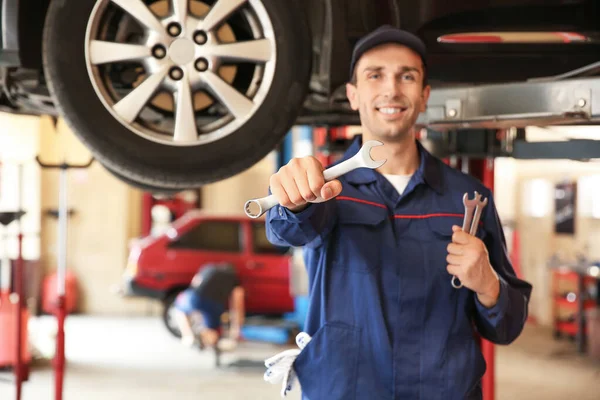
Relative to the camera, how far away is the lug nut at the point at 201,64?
2.12 metres

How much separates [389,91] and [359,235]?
0.32m

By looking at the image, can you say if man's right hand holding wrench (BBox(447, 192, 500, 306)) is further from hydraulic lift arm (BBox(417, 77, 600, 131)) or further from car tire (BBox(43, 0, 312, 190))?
car tire (BBox(43, 0, 312, 190))

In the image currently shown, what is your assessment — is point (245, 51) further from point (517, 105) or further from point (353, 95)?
point (517, 105)

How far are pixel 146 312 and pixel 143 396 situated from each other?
14.2 ft

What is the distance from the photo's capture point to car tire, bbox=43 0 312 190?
205cm

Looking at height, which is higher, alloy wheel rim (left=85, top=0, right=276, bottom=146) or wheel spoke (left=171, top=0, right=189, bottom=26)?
wheel spoke (left=171, top=0, right=189, bottom=26)

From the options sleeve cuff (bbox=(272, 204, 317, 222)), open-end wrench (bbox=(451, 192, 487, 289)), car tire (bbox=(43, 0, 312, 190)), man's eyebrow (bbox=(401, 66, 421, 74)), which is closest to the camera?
sleeve cuff (bbox=(272, 204, 317, 222))

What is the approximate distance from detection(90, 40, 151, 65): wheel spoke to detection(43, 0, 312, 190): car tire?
0.03 m

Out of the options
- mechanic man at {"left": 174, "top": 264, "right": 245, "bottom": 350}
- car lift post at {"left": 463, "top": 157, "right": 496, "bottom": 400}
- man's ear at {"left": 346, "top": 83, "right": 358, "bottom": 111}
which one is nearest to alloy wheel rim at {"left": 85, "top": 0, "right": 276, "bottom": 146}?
man's ear at {"left": 346, "top": 83, "right": 358, "bottom": 111}

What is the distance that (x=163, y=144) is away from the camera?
2.08 metres

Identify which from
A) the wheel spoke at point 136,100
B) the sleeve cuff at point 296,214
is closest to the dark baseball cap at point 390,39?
the sleeve cuff at point 296,214

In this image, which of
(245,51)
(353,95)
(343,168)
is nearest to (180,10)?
(245,51)

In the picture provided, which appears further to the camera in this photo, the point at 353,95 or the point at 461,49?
the point at 461,49

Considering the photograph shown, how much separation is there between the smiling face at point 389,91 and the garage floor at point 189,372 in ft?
13.0
